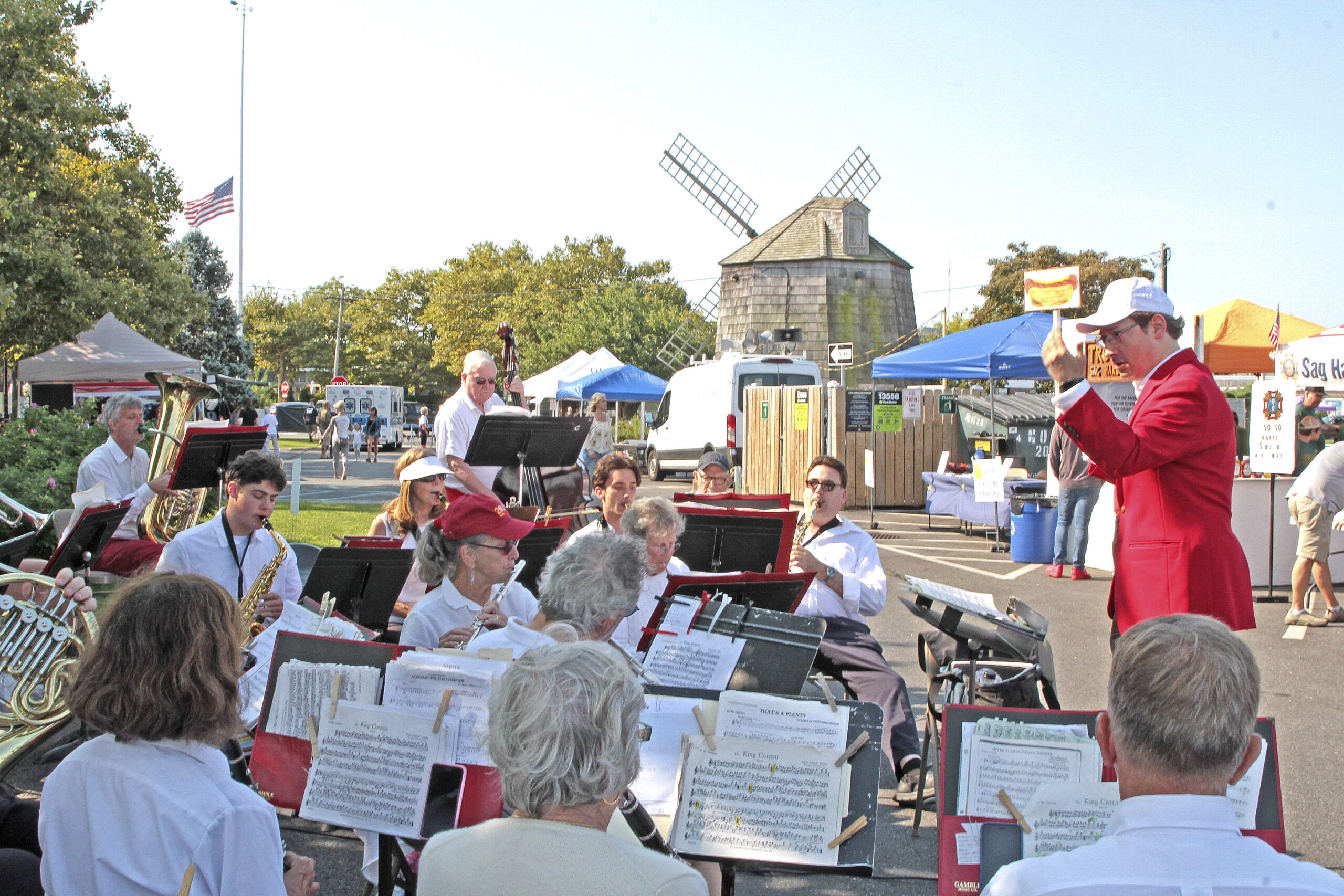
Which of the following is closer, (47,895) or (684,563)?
(47,895)

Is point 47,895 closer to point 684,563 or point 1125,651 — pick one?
point 1125,651

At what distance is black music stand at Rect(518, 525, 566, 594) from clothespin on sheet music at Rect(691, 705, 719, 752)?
2.60 metres

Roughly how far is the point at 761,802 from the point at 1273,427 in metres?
8.42

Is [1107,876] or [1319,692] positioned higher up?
[1107,876]

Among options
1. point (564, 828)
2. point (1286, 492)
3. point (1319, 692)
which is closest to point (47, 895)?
point (564, 828)

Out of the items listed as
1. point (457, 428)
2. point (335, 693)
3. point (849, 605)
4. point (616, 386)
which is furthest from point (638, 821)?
point (616, 386)

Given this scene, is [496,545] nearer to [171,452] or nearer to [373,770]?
[373,770]

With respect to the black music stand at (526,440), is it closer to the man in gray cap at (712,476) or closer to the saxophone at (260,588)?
the saxophone at (260,588)

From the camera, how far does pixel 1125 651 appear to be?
180 centimetres

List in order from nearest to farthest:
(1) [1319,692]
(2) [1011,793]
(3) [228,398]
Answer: (2) [1011,793] < (1) [1319,692] < (3) [228,398]

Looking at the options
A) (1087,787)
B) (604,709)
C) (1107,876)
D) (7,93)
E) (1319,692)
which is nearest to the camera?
(1107,876)

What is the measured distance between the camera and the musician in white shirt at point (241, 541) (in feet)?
15.1

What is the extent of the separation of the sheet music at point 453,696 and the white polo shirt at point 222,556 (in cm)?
218

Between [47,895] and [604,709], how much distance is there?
4.13 feet
